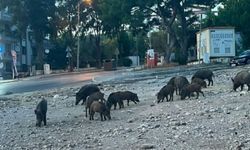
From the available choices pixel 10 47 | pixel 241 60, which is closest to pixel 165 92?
pixel 241 60

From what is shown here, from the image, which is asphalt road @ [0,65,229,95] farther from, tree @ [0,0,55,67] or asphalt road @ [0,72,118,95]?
tree @ [0,0,55,67]

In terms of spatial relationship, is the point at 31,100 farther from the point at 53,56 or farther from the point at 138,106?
the point at 53,56

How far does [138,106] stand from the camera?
21.0 meters

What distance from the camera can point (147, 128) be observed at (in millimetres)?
14328

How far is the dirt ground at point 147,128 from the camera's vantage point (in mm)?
12133

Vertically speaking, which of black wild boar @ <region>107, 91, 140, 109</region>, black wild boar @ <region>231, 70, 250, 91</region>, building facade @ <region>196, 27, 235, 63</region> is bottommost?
black wild boar @ <region>107, 91, 140, 109</region>

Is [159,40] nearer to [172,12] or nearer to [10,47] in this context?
[10,47]

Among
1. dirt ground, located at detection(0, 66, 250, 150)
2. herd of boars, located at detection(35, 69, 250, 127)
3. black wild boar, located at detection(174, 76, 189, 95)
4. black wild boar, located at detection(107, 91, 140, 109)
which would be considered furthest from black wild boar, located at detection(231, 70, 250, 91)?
black wild boar, located at detection(107, 91, 140, 109)

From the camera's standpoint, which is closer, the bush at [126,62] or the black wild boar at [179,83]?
the black wild boar at [179,83]

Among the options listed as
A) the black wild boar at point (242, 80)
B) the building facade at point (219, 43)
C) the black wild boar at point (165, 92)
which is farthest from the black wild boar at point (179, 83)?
the building facade at point (219, 43)

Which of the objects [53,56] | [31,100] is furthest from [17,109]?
[53,56]

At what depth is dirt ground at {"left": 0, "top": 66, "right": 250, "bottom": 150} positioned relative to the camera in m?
12.1

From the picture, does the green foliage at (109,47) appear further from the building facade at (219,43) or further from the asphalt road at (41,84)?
the asphalt road at (41,84)

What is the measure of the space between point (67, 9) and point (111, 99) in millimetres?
73562
